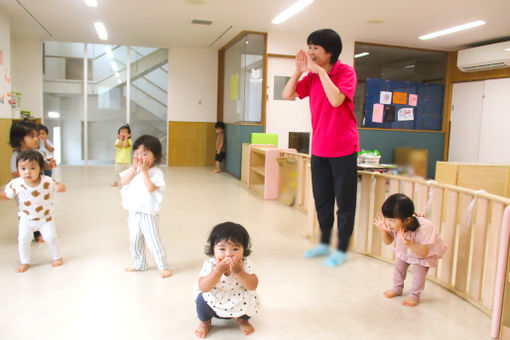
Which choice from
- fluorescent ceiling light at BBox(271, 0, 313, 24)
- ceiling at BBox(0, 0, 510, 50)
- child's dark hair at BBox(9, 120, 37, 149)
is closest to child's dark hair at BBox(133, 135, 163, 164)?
child's dark hair at BBox(9, 120, 37, 149)

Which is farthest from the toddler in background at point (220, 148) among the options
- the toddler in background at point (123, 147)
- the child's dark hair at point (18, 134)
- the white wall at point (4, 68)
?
the child's dark hair at point (18, 134)

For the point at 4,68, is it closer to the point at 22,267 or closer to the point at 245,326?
the point at 22,267

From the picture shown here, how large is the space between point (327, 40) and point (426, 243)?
1400 millimetres

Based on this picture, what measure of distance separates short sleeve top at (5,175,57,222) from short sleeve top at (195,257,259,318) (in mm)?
1199

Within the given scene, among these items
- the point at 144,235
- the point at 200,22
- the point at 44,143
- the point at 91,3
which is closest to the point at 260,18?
the point at 200,22

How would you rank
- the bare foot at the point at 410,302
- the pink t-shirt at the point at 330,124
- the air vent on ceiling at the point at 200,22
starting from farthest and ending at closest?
the air vent on ceiling at the point at 200,22 < the bare foot at the point at 410,302 < the pink t-shirt at the point at 330,124

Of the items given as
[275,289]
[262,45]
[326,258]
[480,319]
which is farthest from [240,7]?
[326,258]

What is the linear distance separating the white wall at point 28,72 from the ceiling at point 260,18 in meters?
0.23

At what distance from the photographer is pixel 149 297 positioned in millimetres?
1903

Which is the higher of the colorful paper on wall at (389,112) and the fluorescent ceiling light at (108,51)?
the fluorescent ceiling light at (108,51)

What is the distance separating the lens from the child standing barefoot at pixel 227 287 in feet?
4.51

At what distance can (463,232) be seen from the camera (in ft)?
6.31

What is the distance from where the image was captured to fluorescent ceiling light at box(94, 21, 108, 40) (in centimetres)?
594

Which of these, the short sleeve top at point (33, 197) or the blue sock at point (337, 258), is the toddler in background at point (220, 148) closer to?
the short sleeve top at point (33, 197)
